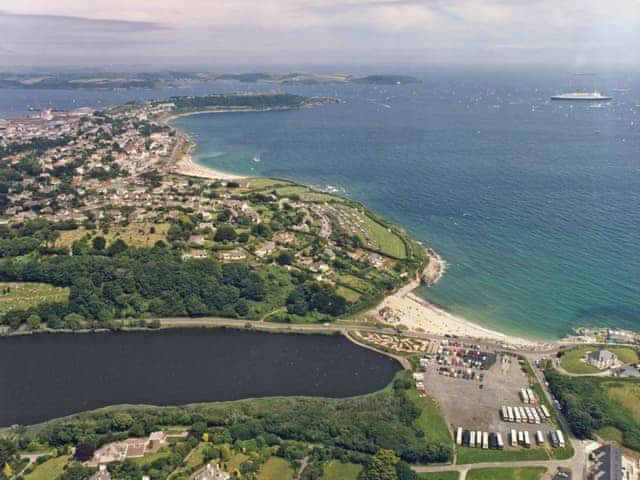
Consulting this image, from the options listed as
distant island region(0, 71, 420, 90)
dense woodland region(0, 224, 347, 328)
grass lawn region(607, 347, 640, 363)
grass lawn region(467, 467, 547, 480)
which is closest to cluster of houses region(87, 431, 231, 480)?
grass lawn region(467, 467, 547, 480)

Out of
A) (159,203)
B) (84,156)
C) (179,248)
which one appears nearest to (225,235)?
(179,248)

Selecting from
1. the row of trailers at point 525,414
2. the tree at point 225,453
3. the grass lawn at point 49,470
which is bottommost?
the grass lawn at point 49,470

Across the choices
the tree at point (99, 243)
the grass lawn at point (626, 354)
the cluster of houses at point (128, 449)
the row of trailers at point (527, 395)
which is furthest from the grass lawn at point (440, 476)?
the tree at point (99, 243)

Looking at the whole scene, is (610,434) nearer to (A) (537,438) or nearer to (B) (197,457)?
(A) (537,438)

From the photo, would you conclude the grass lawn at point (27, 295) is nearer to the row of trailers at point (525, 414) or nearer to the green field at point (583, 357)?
the row of trailers at point (525, 414)

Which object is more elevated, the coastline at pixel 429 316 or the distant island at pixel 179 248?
the distant island at pixel 179 248

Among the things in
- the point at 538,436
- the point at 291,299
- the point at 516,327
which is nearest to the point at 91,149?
the point at 291,299

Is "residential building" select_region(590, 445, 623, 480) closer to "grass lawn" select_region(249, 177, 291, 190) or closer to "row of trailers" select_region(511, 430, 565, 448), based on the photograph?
"row of trailers" select_region(511, 430, 565, 448)
